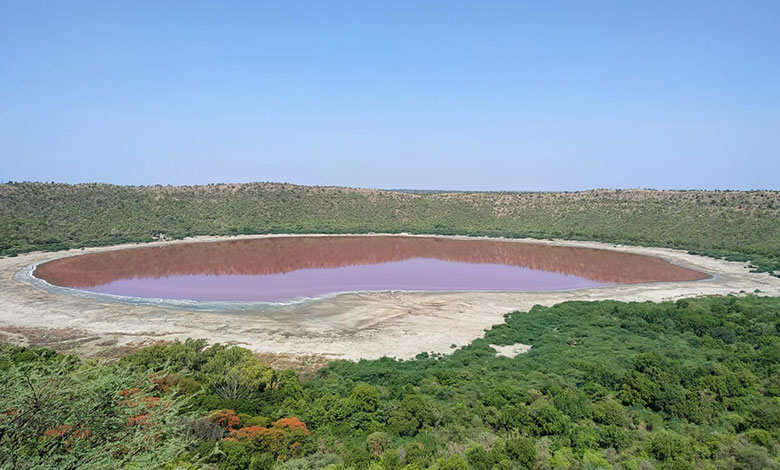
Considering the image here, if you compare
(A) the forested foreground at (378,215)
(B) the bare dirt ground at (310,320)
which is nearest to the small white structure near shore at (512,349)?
(B) the bare dirt ground at (310,320)

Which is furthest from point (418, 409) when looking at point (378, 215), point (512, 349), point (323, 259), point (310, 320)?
point (378, 215)

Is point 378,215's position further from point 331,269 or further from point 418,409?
point 418,409

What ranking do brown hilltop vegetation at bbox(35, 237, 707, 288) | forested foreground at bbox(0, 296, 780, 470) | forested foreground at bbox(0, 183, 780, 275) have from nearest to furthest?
forested foreground at bbox(0, 296, 780, 470) → brown hilltop vegetation at bbox(35, 237, 707, 288) → forested foreground at bbox(0, 183, 780, 275)

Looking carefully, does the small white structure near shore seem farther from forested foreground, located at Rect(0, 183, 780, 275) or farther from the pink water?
forested foreground, located at Rect(0, 183, 780, 275)

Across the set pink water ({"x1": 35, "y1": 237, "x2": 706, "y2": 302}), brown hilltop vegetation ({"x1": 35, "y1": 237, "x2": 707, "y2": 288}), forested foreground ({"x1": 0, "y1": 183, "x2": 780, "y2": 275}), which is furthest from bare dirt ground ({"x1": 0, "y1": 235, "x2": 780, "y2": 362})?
forested foreground ({"x1": 0, "y1": 183, "x2": 780, "y2": 275})

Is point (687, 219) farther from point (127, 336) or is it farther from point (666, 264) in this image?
point (127, 336)

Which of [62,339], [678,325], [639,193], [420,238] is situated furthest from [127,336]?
[639,193]
